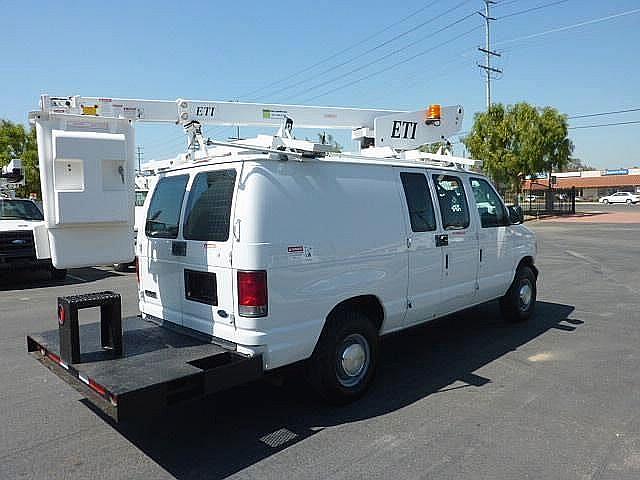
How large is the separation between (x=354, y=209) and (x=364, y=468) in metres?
2.09

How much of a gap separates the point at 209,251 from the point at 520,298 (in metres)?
4.76

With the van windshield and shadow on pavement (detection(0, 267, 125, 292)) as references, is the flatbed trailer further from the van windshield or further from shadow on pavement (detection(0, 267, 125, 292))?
the van windshield

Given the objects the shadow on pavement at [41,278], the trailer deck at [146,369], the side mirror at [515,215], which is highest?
the side mirror at [515,215]

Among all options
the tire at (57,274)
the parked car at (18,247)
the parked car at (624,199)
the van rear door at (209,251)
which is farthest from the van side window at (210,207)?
the parked car at (624,199)

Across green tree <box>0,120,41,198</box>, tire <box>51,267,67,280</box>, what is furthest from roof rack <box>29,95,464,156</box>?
green tree <box>0,120,41,198</box>

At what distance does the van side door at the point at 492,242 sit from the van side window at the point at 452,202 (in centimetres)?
31

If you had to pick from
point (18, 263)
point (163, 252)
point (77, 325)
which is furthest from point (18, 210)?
point (77, 325)

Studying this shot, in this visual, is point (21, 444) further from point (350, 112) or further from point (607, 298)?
point (607, 298)

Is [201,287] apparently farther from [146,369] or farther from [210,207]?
[146,369]

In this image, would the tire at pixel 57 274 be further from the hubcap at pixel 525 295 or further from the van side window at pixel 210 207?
the hubcap at pixel 525 295

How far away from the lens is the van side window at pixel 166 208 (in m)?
4.63

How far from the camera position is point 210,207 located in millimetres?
4188

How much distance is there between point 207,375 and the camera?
347cm

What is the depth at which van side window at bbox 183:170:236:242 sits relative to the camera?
157 inches
